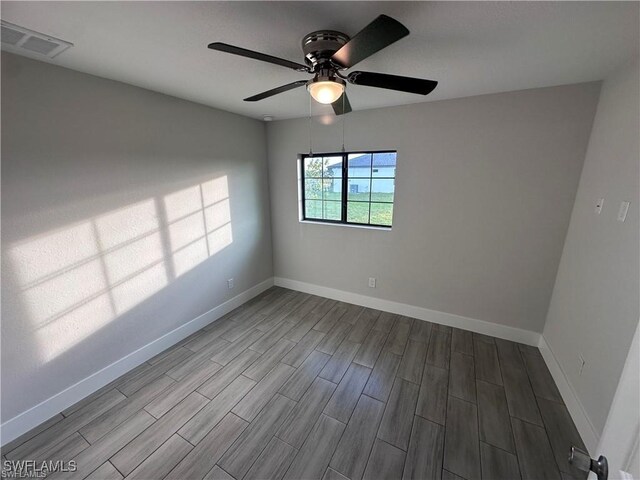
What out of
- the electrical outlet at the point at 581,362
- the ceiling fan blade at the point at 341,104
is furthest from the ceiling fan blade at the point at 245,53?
the electrical outlet at the point at 581,362

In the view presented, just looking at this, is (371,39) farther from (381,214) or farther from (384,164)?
(381,214)

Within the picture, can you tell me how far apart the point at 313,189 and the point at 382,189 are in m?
0.95

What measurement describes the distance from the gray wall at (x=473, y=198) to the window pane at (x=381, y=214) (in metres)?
0.14

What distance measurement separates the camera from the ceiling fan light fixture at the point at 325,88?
128 centimetres

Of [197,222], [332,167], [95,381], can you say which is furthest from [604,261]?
[95,381]

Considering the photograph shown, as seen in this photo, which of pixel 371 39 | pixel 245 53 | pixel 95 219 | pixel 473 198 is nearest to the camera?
pixel 371 39

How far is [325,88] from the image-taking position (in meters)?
1.30

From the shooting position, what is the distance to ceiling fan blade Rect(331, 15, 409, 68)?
90 centimetres

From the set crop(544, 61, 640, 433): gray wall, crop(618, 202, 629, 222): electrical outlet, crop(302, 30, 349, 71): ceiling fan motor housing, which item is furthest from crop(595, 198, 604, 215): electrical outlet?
crop(302, 30, 349, 71): ceiling fan motor housing

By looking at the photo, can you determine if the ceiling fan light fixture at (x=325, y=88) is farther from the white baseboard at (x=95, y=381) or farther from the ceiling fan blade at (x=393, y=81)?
the white baseboard at (x=95, y=381)

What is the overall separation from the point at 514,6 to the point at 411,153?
5.08ft

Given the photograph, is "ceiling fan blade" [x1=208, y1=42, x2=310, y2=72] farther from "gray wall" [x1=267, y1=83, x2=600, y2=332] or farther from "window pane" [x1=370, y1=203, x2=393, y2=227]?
"window pane" [x1=370, y1=203, x2=393, y2=227]

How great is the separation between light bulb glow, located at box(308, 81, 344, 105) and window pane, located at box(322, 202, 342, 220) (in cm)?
194

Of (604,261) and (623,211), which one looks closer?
(623,211)
